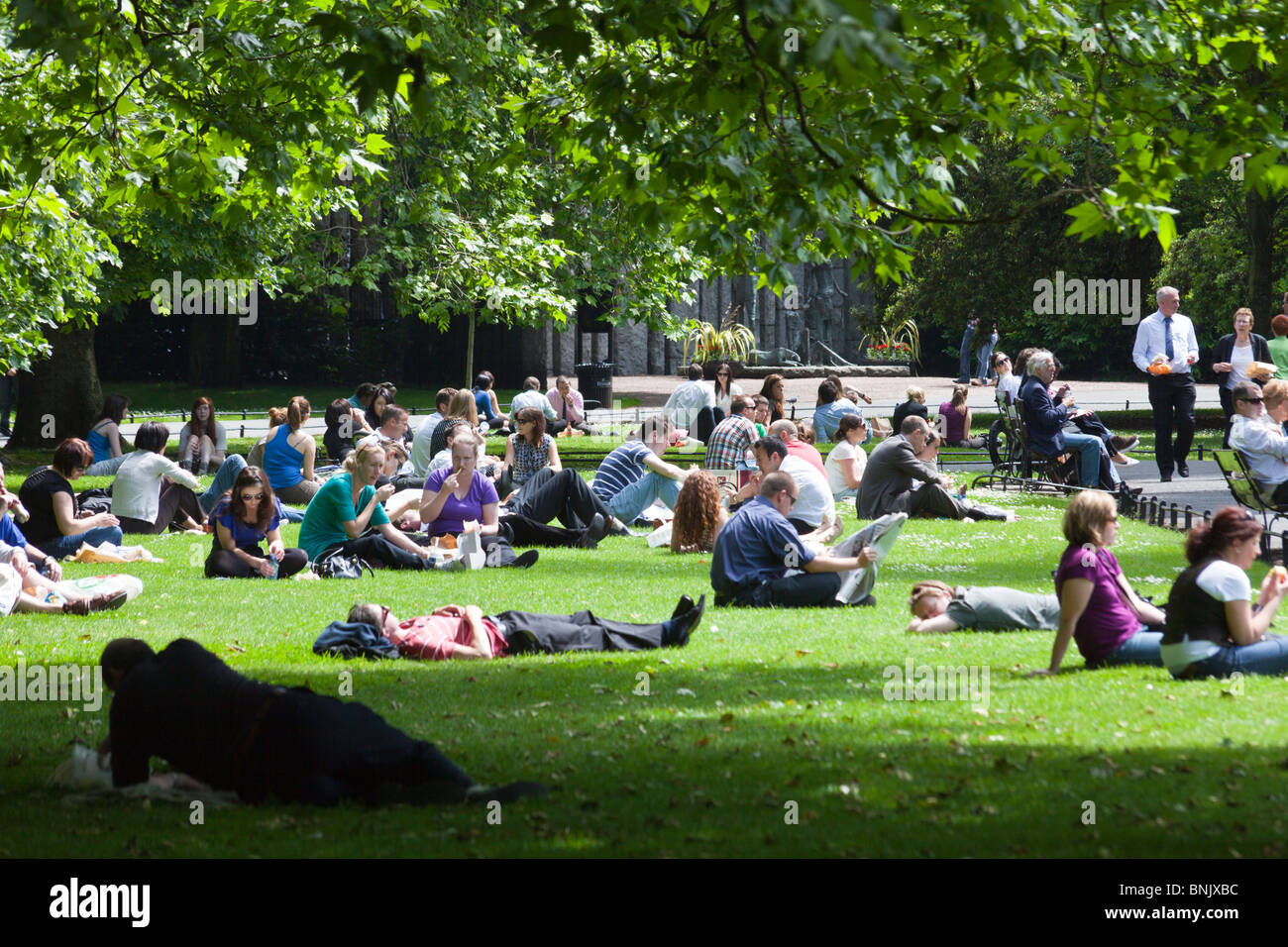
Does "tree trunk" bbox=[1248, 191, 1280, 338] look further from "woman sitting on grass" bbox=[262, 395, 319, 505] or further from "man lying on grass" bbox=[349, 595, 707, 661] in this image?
"man lying on grass" bbox=[349, 595, 707, 661]

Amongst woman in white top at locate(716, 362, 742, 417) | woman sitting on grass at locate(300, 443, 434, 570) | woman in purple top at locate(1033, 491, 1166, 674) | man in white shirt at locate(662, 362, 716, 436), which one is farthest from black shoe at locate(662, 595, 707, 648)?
woman in white top at locate(716, 362, 742, 417)

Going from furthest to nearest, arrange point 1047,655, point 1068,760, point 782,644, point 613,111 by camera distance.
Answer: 1. point 782,644
2. point 1047,655
3. point 613,111
4. point 1068,760

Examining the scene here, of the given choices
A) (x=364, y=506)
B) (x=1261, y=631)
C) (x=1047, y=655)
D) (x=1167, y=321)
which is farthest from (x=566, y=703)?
(x=1167, y=321)

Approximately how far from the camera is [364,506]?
14.2m

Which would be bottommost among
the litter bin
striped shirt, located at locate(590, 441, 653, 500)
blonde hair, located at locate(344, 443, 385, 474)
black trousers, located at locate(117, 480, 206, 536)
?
black trousers, located at locate(117, 480, 206, 536)

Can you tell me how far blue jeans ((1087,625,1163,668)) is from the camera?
8.78 metres

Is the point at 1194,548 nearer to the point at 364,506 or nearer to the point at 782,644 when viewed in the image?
the point at 782,644

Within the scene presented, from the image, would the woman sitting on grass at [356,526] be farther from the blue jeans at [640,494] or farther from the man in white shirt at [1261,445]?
the man in white shirt at [1261,445]

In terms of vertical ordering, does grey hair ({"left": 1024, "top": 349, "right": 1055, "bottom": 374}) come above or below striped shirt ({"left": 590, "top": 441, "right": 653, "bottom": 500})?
above

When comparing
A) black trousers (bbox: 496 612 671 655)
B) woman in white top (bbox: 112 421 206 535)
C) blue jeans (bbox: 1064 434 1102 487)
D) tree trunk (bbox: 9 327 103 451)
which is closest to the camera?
black trousers (bbox: 496 612 671 655)

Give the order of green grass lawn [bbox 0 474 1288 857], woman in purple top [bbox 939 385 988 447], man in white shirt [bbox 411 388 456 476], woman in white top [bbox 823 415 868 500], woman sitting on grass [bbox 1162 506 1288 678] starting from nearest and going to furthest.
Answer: green grass lawn [bbox 0 474 1288 857] < woman sitting on grass [bbox 1162 506 1288 678] < woman in white top [bbox 823 415 868 500] < man in white shirt [bbox 411 388 456 476] < woman in purple top [bbox 939 385 988 447]

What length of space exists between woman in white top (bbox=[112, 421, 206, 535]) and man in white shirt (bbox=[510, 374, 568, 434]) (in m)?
8.94
